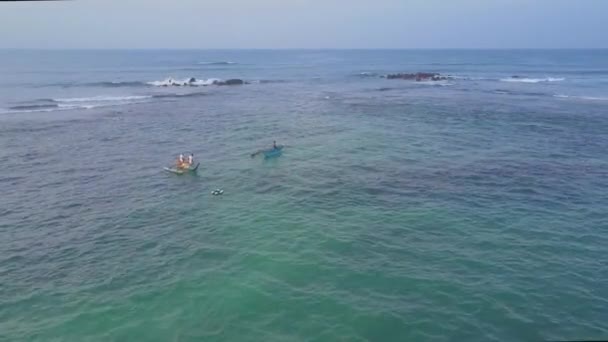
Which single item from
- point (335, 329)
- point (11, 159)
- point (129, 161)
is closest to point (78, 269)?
point (335, 329)

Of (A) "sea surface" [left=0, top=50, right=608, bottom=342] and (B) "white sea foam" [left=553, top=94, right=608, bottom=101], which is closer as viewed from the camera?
(A) "sea surface" [left=0, top=50, right=608, bottom=342]

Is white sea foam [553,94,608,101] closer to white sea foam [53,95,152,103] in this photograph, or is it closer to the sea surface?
the sea surface

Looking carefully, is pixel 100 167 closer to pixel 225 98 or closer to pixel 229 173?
pixel 229 173

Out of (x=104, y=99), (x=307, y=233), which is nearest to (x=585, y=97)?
(x=307, y=233)

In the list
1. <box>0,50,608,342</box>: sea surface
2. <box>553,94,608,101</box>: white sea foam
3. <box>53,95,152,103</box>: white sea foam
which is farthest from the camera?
<box>53,95,152,103</box>: white sea foam

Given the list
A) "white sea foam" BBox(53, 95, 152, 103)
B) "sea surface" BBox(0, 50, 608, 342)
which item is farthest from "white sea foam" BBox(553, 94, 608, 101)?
"white sea foam" BBox(53, 95, 152, 103)

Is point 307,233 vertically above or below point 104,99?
below

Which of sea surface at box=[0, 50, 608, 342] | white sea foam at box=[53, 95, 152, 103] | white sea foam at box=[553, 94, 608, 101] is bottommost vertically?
sea surface at box=[0, 50, 608, 342]

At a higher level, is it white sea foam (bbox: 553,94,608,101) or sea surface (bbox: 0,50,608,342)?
white sea foam (bbox: 553,94,608,101)

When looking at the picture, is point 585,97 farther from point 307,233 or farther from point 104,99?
point 104,99
